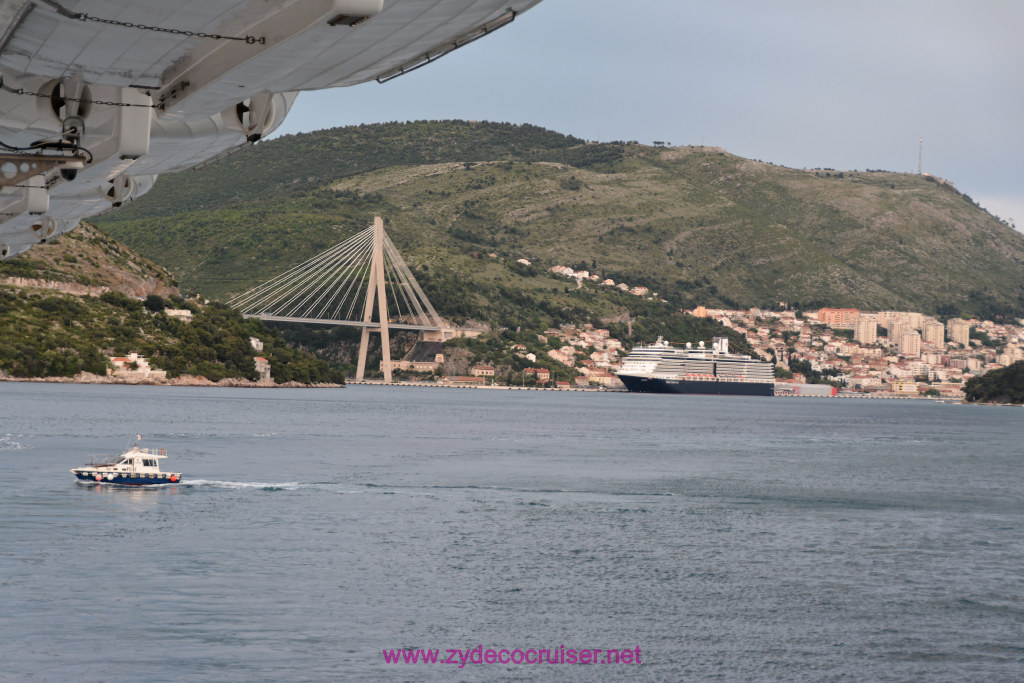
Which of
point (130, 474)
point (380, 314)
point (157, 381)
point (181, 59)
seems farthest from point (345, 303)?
point (181, 59)

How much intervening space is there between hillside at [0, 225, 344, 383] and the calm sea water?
60.4m

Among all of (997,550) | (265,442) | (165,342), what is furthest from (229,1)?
(165,342)

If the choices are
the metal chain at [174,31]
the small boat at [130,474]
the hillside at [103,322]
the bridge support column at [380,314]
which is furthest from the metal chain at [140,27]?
the bridge support column at [380,314]

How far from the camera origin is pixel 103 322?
125000 millimetres

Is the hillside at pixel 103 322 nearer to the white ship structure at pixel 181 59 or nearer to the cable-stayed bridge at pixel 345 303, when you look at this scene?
the cable-stayed bridge at pixel 345 303

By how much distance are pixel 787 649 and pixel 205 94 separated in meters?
16.2

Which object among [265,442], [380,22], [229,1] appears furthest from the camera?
[265,442]

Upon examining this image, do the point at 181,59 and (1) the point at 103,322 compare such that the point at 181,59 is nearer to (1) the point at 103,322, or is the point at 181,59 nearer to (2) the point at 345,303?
(1) the point at 103,322

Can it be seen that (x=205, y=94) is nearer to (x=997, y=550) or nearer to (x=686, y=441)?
(x=997, y=550)

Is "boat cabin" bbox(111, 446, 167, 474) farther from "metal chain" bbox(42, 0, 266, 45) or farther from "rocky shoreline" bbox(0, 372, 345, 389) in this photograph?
"rocky shoreline" bbox(0, 372, 345, 389)

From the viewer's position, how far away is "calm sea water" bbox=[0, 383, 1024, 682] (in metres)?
21.6

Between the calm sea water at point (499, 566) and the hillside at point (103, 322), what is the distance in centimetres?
6040

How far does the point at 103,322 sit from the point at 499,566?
4130 inches

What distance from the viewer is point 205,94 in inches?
486
